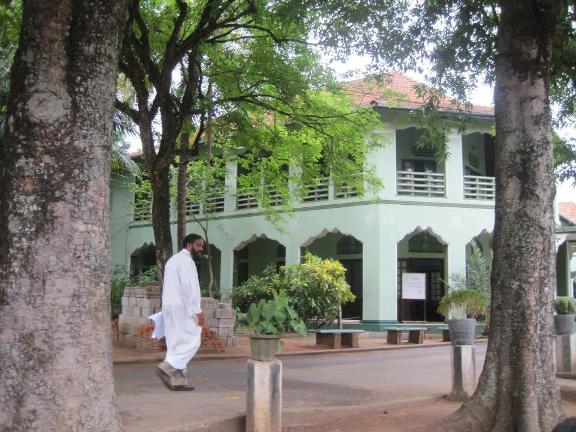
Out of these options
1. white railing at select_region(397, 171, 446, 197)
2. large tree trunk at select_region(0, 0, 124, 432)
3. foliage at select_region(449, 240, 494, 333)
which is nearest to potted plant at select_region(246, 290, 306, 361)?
large tree trunk at select_region(0, 0, 124, 432)

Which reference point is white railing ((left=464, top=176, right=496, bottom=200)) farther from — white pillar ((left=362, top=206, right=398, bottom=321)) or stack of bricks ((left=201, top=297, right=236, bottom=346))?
stack of bricks ((left=201, top=297, right=236, bottom=346))

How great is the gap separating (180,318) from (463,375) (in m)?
3.24

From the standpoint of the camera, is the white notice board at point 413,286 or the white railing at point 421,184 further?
the white railing at point 421,184

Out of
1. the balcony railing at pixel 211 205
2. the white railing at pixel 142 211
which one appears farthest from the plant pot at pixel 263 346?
the white railing at pixel 142 211

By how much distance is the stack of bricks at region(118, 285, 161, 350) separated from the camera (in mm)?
12203

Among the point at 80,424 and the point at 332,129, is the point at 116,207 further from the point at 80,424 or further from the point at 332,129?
the point at 80,424

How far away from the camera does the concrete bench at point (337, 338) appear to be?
14519 mm

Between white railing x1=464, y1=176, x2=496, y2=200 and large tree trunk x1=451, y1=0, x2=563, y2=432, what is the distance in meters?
15.0

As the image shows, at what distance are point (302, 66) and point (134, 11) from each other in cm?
340

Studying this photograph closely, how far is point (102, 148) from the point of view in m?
4.11

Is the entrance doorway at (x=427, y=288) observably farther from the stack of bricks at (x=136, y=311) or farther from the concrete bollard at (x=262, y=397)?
the concrete bollard at (x=262, y=397)

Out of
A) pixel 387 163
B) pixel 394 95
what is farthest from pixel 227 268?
pixel 394 95

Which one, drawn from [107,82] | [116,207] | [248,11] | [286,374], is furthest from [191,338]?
[116,207]

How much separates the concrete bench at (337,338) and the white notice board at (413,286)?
4618mm
